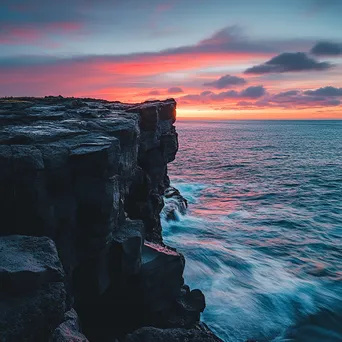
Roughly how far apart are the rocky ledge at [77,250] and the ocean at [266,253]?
4594 mm

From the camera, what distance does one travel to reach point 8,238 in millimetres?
9672

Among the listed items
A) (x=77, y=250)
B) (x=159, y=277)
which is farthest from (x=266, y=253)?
(x=77, y=250)

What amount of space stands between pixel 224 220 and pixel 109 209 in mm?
23173

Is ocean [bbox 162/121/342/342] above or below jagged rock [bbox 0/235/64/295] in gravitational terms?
below

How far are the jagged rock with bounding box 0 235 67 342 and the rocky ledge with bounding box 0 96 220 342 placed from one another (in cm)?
2

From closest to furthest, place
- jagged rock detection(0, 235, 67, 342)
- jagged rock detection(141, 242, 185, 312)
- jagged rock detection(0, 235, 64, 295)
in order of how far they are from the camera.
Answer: jagged rock detection(0, 235, 67, 342), jagged rock detection(0, 235, 64, 295), jagged rock detection(141, 242, 185, 312)

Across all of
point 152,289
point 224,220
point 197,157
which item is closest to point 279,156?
point 197,157

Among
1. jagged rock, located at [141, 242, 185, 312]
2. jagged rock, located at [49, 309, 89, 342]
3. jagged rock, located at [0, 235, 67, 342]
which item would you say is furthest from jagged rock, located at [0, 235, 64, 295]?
jagged rock, located at [141, 242, 185, 312]

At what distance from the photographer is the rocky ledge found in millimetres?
7855

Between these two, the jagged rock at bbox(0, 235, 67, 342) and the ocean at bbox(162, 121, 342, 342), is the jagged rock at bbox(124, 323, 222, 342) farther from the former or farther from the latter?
the ocean at bbox(162, 121, 342, 342)

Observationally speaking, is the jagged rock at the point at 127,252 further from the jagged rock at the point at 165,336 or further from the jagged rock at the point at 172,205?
the jagged rock at the point at 172,205

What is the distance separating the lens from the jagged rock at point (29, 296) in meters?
7.10

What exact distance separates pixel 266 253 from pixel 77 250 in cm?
1796

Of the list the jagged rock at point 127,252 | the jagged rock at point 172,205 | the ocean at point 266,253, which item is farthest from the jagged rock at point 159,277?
the jagged rock at point 172,205
